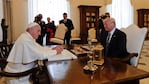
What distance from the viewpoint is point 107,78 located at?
1.66 m

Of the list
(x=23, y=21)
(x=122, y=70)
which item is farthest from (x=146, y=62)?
(x=23, y=21)

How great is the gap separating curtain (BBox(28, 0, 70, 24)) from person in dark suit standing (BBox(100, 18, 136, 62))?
20.5ft

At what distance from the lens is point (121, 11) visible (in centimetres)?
1059

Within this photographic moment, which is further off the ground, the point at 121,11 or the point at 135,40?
the point at 121,11

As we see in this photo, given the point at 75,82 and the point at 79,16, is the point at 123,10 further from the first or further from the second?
the point at 75,82

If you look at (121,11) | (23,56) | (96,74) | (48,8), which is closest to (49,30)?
(48,8)

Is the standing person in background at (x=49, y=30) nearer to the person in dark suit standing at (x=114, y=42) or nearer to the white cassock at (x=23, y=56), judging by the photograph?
the person in dark suit standing at (x=114, y=42)

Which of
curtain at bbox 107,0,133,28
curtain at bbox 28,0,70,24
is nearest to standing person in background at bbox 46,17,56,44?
curtain at bbox 28,0,70,24

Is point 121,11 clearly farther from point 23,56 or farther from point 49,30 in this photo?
point 23,56

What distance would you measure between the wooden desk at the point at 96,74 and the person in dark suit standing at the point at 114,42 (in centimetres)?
64

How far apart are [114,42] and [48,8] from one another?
6.45 m

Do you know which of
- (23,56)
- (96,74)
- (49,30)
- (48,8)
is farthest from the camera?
(48,8)

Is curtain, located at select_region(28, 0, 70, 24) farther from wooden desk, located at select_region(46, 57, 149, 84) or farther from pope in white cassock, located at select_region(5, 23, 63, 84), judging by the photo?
wooden desk, located at select_region(46, 57, 149, 84)

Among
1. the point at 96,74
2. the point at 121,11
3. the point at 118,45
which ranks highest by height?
the point at 121,11
